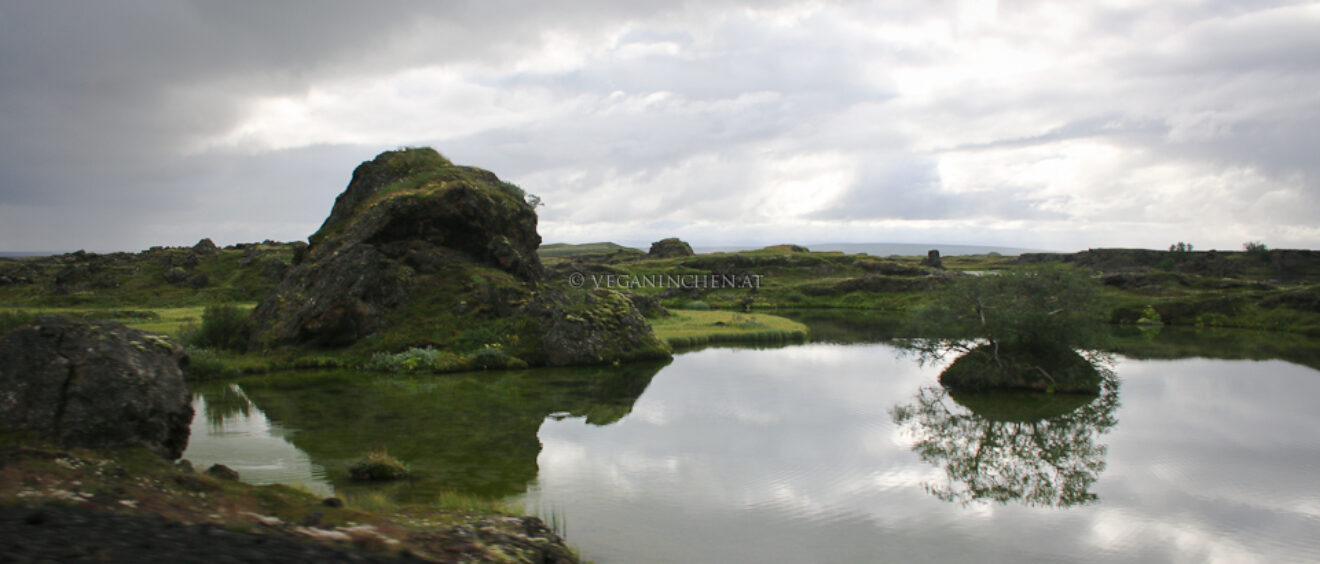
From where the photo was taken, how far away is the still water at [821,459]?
445 inches

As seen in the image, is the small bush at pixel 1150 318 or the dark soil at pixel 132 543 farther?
the small bush at pixel 1150 318

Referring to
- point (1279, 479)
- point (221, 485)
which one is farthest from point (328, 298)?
point (1279, 479)

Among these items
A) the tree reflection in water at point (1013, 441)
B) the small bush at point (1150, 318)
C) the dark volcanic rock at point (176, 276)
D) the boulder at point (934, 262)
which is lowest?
the tree reflection in water at point (1013, 441)

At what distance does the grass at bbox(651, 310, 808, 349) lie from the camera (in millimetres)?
41656

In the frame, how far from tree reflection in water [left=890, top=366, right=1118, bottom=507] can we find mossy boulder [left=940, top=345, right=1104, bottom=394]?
0.58 meters

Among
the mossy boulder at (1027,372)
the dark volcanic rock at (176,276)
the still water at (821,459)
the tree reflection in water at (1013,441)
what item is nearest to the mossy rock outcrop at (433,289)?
the still water at (821,459)

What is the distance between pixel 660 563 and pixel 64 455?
7821 mm

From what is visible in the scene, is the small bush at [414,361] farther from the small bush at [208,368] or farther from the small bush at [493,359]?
the small bush at [208,368]

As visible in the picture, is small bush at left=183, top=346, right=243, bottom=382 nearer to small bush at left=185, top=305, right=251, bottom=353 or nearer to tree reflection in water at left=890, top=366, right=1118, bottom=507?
small bush at left=185, top=305, right=251, bottom=353

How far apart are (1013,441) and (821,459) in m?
6.20

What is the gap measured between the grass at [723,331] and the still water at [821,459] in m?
14.4

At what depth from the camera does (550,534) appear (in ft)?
32.0

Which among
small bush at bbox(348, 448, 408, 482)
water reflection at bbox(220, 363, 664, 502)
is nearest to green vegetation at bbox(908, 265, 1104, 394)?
water reflection at bbox(220, 363, 664, 502)

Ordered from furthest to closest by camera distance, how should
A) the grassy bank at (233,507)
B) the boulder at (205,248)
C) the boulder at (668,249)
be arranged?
the boulder at (668,249) < the boulder at (205,248) < the grassy bank at (233,507)
